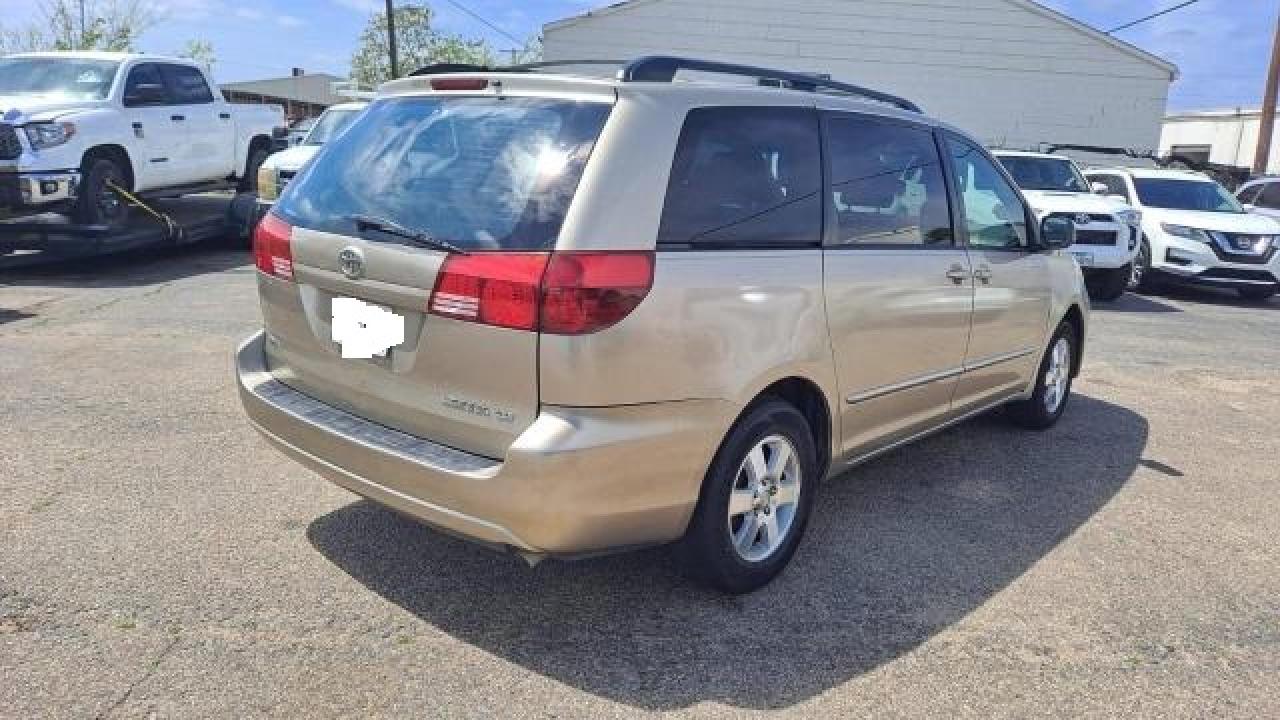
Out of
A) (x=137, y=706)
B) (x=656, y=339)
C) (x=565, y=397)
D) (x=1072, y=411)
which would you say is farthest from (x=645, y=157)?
(x=1072, y=411)

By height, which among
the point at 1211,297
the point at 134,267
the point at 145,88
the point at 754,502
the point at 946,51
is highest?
the point at 946,51

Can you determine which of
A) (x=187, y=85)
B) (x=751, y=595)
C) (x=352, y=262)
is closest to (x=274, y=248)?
(x=352, y=262)

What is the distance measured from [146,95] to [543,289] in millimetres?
9669

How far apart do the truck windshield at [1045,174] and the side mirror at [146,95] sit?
10.5m

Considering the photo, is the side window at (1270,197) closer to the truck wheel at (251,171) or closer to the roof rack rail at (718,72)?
the roof rack rail at (718,72)

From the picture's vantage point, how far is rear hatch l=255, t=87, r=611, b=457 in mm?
2766

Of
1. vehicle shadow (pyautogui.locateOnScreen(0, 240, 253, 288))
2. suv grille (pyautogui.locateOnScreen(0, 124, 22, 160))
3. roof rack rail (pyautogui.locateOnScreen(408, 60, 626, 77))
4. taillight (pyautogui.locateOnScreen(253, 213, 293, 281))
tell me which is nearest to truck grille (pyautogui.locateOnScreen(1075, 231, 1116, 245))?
roof rack rail (pyautogui.locateOnScreen(408, 60, 626, 77))

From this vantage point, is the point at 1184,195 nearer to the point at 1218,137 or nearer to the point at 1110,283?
the point at 1110,283

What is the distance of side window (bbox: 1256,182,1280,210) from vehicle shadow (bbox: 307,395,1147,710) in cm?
1365

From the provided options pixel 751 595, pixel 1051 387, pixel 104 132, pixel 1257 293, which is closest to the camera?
pixel 751 595

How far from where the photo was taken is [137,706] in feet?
8.68

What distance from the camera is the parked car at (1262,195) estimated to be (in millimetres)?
15352

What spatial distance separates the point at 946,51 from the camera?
70.7 feet

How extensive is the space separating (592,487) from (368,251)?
105 centimetres
